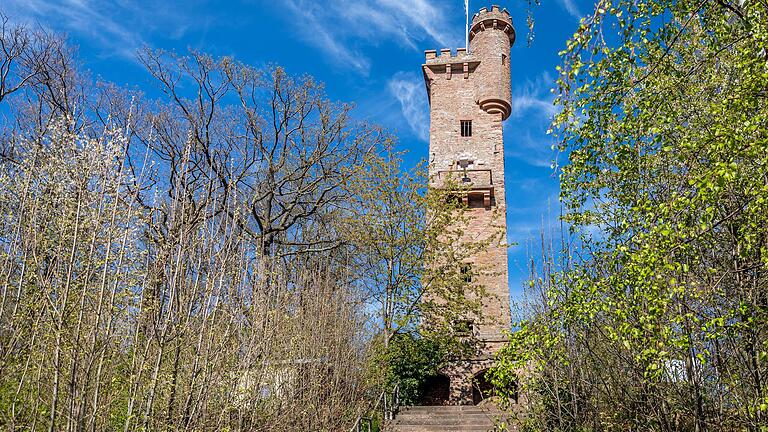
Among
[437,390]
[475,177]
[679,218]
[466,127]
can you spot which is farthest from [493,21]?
[679,218]

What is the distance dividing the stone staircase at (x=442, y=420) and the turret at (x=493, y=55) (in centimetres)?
1328

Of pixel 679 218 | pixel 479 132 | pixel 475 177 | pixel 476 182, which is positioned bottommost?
pixel 679 218

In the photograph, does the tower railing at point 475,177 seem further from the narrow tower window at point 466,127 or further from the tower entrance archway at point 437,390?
the tower entrance archway at point 437,390

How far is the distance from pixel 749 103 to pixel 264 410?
741 cm

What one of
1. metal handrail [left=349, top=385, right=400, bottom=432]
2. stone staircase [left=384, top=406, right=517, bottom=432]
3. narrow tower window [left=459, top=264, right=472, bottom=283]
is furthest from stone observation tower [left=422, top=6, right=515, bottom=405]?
stone staircase [left=384, top=406, right=517, bottom=432]

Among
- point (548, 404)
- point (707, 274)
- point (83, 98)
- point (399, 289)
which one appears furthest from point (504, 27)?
point (707, 274)

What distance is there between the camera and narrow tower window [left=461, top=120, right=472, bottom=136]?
2431cm

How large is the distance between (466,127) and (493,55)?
352 centimetres

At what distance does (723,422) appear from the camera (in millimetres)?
5418

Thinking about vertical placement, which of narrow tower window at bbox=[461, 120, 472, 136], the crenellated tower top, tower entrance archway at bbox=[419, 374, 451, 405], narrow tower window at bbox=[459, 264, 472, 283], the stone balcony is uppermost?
the crenellated tower top

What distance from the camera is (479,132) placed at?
2408 cm

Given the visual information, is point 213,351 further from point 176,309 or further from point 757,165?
point 757,165

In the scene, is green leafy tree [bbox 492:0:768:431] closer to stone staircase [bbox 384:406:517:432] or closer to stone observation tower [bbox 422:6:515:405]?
stone staircase [bbox 384:406:517:432]

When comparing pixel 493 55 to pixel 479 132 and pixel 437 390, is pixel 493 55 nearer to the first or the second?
pixel 479 132
